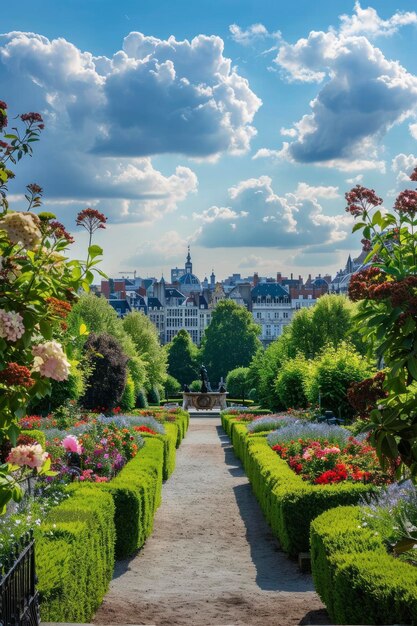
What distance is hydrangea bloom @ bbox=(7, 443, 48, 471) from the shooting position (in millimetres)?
5617

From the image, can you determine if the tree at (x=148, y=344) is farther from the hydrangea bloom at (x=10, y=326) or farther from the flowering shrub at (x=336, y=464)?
the hydrangea bloom at (x=10, y=326)

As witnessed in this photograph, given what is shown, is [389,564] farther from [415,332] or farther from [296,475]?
[296,475]

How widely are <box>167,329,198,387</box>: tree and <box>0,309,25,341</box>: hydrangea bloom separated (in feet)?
268

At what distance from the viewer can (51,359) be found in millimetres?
5027

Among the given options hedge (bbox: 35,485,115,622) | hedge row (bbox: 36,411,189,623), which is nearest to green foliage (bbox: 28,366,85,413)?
hedge row (bbox: 36,411,189,623)

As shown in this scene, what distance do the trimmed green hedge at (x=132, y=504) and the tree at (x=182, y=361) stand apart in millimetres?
72285

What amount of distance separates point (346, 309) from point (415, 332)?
5317 centimetres

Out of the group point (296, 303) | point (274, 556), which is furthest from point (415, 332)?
point (296, 303)

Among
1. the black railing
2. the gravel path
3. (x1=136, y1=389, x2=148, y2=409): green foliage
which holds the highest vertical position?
the black railing

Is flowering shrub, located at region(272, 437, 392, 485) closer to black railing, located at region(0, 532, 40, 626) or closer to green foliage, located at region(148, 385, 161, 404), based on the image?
black railing, located at region(0, 532, 40, 626)

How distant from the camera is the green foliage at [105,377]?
119 ft

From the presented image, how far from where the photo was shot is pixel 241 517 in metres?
15.7

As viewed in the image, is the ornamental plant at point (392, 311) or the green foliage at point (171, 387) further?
the green foliage at point (171, 387)

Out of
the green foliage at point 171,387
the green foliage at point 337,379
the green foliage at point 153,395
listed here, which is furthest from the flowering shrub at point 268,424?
the green foliage at point 171,387
